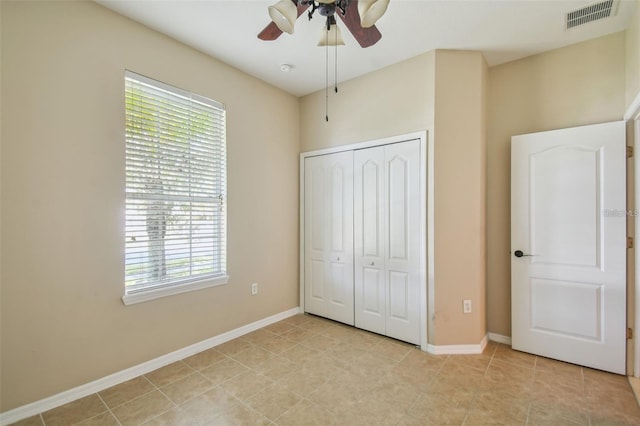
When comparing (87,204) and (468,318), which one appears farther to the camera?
(468,318)

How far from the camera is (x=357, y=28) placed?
1927mm

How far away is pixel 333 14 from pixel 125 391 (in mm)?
2971

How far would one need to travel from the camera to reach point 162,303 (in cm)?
256

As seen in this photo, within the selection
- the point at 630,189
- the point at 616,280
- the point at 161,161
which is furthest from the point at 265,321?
the point at 630,189

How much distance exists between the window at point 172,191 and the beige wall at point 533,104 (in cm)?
279

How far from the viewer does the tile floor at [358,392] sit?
6.17 feet

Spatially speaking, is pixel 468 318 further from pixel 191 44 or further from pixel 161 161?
pixel 191 44

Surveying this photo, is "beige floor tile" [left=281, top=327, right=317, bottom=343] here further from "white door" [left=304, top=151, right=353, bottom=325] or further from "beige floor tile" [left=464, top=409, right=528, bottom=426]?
"beige floor tile" [left=464, top=409, right=528, bottom=426]

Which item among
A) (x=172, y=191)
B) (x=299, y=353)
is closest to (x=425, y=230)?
(x=299, y=353)

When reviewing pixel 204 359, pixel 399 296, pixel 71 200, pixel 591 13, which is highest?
pixel 591 13

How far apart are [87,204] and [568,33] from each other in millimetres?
4077

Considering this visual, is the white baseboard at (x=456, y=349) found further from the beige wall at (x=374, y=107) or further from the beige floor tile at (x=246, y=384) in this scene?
the beige wall at (x=374, y=107)

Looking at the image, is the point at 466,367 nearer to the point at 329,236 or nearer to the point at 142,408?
the point at 329,236

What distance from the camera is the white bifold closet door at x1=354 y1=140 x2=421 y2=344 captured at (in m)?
2.91
